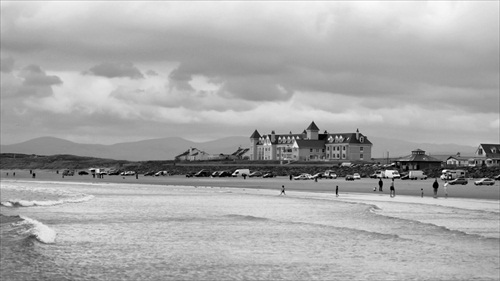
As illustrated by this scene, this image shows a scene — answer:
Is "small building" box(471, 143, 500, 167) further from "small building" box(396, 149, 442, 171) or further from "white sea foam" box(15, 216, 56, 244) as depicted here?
"white sea foam" box(15, 216, 56, 244)

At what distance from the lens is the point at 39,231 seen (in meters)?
33.0

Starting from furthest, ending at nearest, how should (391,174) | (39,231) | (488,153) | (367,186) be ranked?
(488,153), (391,174), (367,186), (39,231)

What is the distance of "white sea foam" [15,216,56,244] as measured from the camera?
30.3 m

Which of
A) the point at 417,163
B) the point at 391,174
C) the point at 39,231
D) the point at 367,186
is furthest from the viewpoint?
the point at 417,163

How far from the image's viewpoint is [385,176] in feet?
397

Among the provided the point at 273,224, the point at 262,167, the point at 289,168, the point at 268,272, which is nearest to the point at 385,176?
the point at 289,168

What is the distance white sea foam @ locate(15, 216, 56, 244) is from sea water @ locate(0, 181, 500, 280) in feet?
0.23

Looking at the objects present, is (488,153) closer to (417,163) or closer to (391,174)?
(417,163)

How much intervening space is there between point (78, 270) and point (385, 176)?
103m

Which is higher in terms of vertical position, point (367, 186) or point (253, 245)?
point (367, 186)

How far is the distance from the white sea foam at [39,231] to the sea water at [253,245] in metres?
0.07

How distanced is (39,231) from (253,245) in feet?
37.4

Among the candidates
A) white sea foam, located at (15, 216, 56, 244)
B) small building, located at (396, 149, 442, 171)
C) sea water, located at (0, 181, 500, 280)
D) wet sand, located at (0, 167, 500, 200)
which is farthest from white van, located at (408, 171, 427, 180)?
white sea foam, located at (15, 216, 56, 244)

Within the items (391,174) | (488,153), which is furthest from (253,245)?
(488,153)
